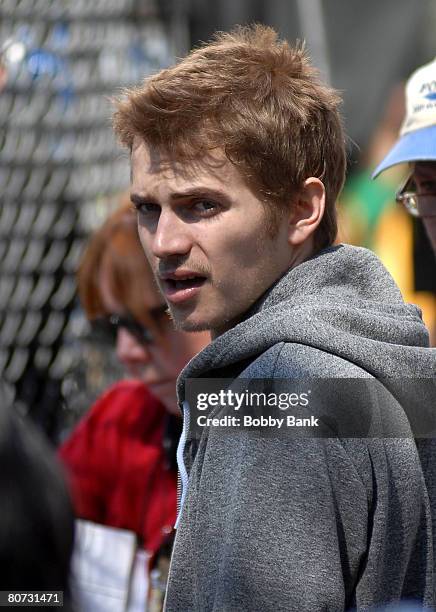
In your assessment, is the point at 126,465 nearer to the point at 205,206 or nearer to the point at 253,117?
the point at 205,206

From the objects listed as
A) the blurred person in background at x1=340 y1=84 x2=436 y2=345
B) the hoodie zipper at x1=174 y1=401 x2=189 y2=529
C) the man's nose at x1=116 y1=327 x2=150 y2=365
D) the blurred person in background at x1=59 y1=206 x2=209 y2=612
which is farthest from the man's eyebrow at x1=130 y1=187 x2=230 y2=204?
the blurred person in background at x1=340 y1=84 x2=436 y2=345

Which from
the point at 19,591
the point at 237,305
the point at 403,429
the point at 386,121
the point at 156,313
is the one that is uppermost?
the point at 386,121

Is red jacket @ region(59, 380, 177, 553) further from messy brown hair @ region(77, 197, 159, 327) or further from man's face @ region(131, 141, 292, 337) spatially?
→ man's face @ region(131, 141, 292, 337)

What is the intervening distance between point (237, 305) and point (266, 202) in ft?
0.60

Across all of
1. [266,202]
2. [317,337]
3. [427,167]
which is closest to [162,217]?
[266,202]

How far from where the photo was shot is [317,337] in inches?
61.4

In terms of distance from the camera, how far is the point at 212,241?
5.81ft

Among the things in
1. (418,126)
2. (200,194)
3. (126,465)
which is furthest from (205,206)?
(126,465)

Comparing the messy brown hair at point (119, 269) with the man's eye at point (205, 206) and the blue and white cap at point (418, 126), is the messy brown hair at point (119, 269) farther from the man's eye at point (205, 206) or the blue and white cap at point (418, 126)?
the man's eye at point (205, 206)

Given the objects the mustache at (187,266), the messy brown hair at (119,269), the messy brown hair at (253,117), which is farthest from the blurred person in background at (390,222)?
the mustache at (187,266)

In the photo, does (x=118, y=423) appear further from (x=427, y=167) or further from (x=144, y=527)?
(x=427, y=167)

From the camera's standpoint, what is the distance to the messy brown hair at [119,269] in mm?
3014

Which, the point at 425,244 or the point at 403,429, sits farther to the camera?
the point at 425,244

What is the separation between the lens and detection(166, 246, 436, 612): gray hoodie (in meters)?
1.47
